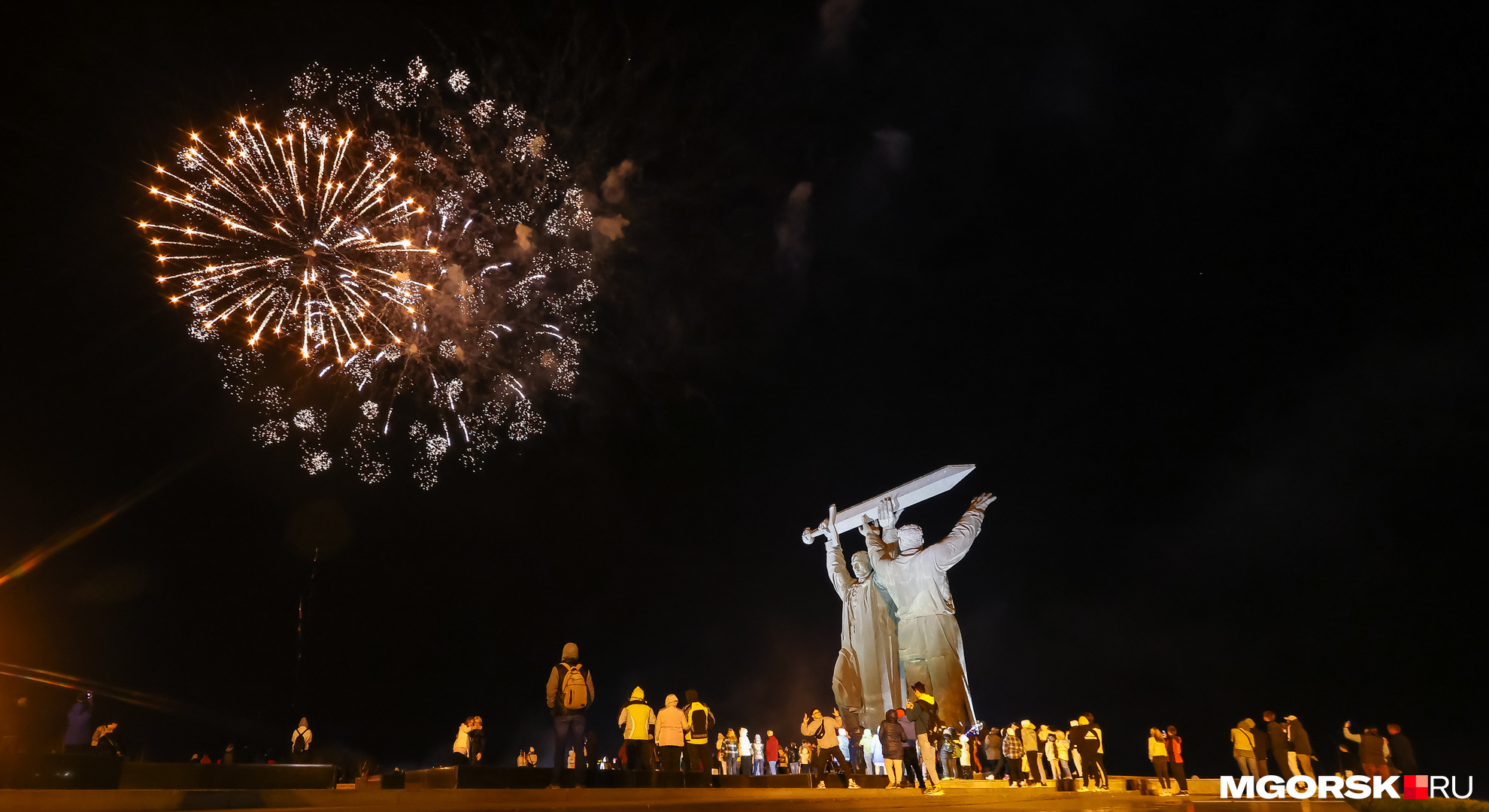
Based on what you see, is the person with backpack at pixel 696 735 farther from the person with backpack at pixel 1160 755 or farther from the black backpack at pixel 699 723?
the person with backpack at pixel 1160 755

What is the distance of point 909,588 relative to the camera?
23.3 metres

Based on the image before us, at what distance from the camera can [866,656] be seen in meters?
23.8

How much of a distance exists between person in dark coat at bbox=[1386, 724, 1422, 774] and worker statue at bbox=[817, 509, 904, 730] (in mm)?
12499

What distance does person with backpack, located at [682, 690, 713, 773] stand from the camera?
38.2 feet

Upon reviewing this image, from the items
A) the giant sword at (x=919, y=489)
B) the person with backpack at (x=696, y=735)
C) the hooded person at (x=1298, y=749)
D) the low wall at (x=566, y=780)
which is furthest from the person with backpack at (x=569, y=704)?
the giant sword at (x=919, y=489)

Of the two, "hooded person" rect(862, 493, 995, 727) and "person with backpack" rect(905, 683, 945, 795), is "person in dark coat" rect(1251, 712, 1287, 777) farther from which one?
"hooded person" rect(862, 493, 995, 727)

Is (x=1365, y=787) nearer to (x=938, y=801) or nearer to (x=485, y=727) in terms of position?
(x=938, y=801)

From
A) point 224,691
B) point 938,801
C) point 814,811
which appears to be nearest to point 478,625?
point 224,691

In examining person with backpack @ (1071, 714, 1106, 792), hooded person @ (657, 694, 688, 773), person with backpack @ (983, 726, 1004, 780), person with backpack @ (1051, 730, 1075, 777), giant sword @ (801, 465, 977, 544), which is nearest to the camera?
hooded person @ (657, 694, 688, 773)

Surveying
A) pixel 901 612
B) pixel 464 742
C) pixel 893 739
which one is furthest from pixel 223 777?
pixel 901 612

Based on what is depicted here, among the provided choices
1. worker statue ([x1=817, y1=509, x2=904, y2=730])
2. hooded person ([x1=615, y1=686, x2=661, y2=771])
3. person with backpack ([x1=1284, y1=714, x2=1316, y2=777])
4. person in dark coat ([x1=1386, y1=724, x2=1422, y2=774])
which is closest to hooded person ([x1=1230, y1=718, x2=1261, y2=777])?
person with backpack ([x1=1284, y1=714, x2=1316, y2=777])

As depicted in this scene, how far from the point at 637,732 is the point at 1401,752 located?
33.3 ft

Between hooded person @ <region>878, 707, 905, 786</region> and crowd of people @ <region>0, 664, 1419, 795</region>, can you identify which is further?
hooded person @ <region>878, 707, 905, 786</region>

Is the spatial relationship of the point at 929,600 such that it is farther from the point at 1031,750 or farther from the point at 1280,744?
the point at 1280,744
